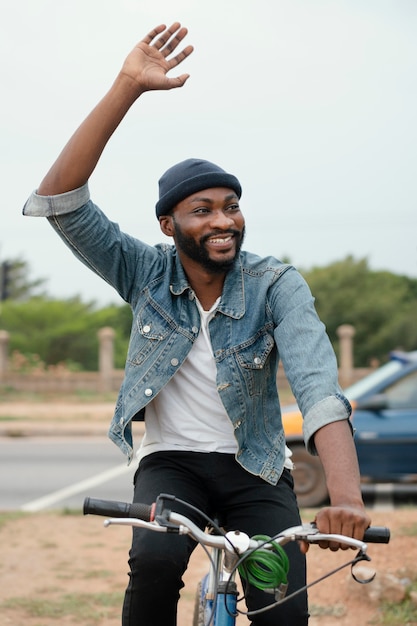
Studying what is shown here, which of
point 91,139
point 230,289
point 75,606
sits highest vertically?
point 91,139

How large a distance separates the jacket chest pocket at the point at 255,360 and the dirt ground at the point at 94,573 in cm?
248

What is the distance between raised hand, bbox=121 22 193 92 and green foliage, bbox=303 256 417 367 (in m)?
32.7

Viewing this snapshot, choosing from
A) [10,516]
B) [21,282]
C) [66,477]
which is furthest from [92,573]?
[21,282]

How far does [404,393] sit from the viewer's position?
376 inches

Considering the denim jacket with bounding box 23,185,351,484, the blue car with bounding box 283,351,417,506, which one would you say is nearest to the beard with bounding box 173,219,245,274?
the denim jacket with bounding box 23,185,351,484

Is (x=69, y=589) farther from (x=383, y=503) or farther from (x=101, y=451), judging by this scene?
(x=101, y=451)

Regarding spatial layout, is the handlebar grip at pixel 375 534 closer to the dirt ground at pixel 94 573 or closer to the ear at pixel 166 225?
the ear at pixel 166 225

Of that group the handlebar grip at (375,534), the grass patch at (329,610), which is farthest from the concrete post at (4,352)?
the handlebar grip at (375,534)

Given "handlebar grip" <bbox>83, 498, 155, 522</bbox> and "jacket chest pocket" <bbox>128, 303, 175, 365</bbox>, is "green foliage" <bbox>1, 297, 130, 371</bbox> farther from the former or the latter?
"handlebar grip" <bbox>83, 498, 155, 522</bbox>

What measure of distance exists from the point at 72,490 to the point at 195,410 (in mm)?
8330

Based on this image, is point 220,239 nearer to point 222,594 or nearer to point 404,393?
point 222,594

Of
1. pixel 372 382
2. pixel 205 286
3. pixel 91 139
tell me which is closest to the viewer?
pixel 91 139

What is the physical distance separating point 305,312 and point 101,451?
42.4 feet

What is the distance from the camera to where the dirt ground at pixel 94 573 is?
552cm
